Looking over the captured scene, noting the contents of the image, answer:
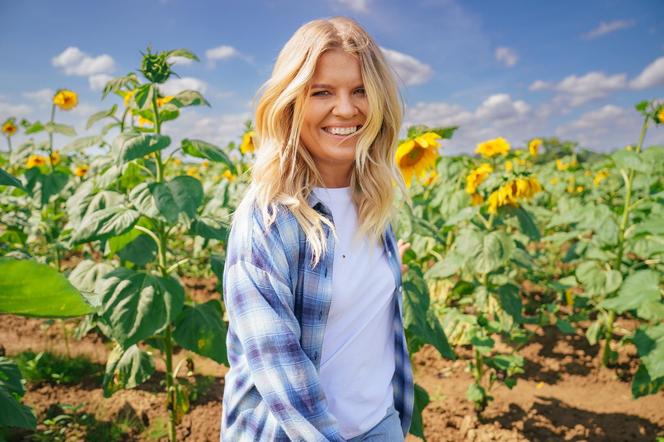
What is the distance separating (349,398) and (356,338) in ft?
0.57

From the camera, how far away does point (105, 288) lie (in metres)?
1.89

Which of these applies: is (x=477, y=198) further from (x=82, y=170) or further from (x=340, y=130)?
(x=82, y=170)

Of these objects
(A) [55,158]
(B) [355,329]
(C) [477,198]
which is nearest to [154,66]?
(B) [355,329]

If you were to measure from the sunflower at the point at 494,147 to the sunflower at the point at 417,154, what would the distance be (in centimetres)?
118

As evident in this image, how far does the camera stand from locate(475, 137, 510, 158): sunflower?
3.32 metres

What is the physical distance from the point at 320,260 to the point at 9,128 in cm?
581

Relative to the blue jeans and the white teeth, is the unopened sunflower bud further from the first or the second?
the blue jeans

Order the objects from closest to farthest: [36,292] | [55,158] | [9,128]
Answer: [36,292], [55,158], [9,128]

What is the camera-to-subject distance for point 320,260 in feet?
4.03

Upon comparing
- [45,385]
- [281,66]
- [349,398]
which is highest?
[281,66]

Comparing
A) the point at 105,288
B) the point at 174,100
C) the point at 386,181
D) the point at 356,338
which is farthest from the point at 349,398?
the point at 174,100

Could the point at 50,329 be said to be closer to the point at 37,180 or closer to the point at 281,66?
the point at 37,180

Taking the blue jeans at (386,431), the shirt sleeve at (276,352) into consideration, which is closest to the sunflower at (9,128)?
the shirt sleeve at (276,352)

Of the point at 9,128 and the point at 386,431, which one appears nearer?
the point at 386,431
